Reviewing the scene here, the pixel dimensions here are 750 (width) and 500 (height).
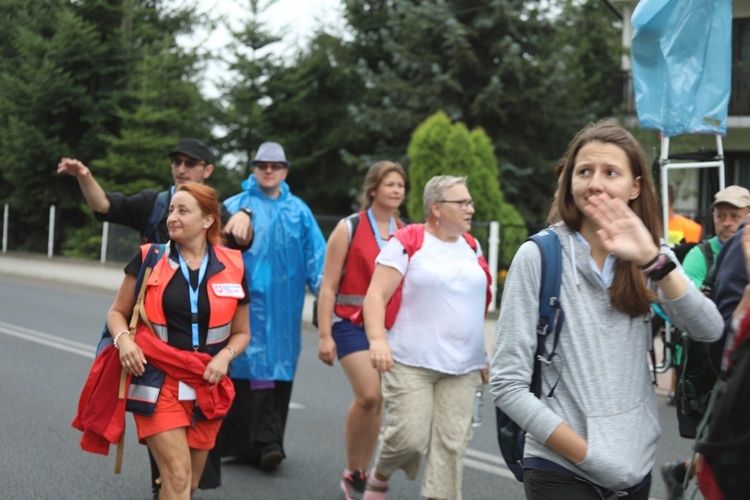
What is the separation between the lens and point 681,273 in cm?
295

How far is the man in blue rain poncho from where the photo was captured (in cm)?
657

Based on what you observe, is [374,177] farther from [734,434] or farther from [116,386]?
[734,434]

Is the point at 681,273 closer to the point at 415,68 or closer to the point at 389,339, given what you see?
the point at 389,339

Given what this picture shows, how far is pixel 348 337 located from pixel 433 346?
3.39 ft

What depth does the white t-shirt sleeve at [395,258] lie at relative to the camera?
17.3 ft

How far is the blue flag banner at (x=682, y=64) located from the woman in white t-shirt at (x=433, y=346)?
150 centimetres

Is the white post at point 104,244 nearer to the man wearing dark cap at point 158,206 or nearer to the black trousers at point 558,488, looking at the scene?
the man wearing dark cap at point 158,206

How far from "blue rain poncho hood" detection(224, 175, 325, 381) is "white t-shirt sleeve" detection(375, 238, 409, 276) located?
4.72ft

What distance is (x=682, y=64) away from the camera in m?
6.05

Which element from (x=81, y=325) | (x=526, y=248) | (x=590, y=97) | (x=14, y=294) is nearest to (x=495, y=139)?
(x=590, y=97)

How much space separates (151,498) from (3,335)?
7.41 meters

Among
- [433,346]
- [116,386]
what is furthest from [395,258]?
[116,386]

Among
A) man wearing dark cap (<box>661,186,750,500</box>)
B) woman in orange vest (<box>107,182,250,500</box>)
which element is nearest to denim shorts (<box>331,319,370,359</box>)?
woman in orange vest (<box>107,182,250,500</box>)

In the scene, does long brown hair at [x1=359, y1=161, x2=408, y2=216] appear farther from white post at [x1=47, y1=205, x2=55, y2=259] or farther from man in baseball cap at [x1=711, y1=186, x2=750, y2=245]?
white post at [x1=47, y1=205, x2=55, y2=259]
